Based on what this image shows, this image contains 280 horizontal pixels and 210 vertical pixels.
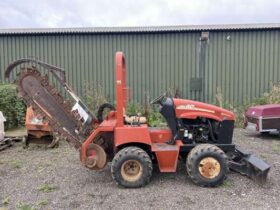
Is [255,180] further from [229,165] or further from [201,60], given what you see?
[201,60]

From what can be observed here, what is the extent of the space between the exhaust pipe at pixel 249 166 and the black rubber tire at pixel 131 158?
4.11 feet

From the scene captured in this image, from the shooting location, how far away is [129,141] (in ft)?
16.1

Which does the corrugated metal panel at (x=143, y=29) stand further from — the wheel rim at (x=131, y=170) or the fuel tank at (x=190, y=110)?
the wheel rim at (x=131, y=170)

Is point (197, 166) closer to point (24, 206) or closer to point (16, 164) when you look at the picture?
point (24, 206)

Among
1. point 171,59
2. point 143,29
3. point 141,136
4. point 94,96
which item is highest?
point 143,29

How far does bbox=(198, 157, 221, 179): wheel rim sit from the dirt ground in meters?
0.19

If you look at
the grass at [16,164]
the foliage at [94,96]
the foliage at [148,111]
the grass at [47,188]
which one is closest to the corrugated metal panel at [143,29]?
the foliage at [94,96]

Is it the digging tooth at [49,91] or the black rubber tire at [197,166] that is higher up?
the digging tooth at [49,91]

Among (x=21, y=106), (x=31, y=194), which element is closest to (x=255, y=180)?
(x=31, y=194)

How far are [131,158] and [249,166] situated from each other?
166cm

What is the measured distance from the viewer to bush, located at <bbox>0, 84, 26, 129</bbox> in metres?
9.43

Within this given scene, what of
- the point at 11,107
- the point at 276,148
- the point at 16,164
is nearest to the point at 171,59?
the point at 11,107

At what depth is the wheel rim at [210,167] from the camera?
15.8 feet

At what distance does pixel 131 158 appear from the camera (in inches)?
188
